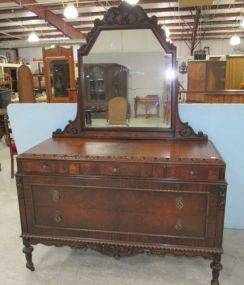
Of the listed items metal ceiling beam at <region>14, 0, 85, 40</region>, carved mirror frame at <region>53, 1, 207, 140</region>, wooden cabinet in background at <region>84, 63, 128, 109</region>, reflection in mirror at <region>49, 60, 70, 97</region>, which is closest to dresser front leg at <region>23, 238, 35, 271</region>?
carved mirror frame at <region>53, 1, 207, 140</region>

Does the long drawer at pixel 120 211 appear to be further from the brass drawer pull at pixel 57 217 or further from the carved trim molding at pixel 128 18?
the carved trim molding at pixel 128 18

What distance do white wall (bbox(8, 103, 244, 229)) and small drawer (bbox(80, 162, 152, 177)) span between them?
74 centimetres

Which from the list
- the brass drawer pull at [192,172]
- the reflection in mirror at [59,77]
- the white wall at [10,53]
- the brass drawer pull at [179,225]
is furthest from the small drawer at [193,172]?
the white wall at [10,53]

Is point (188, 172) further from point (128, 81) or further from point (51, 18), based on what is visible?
point (51, 18)

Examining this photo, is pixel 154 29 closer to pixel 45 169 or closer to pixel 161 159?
pixel 161 159

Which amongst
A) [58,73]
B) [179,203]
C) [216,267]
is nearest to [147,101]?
[179,203]

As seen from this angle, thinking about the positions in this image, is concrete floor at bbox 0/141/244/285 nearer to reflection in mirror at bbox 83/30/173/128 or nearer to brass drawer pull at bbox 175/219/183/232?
brass drawer pull at bbox 175/219/183/232

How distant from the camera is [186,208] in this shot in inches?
67.1

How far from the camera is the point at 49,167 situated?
5.81ft

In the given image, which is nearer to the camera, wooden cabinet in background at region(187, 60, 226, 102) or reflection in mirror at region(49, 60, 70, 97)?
reflection in mirror at region(49, 60, 70, 97)

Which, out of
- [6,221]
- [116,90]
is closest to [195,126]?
[116,90]

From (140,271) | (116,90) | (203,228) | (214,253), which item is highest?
(116,90)

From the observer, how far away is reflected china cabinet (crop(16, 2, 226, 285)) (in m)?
1.66

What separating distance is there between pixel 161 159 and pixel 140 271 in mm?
882
